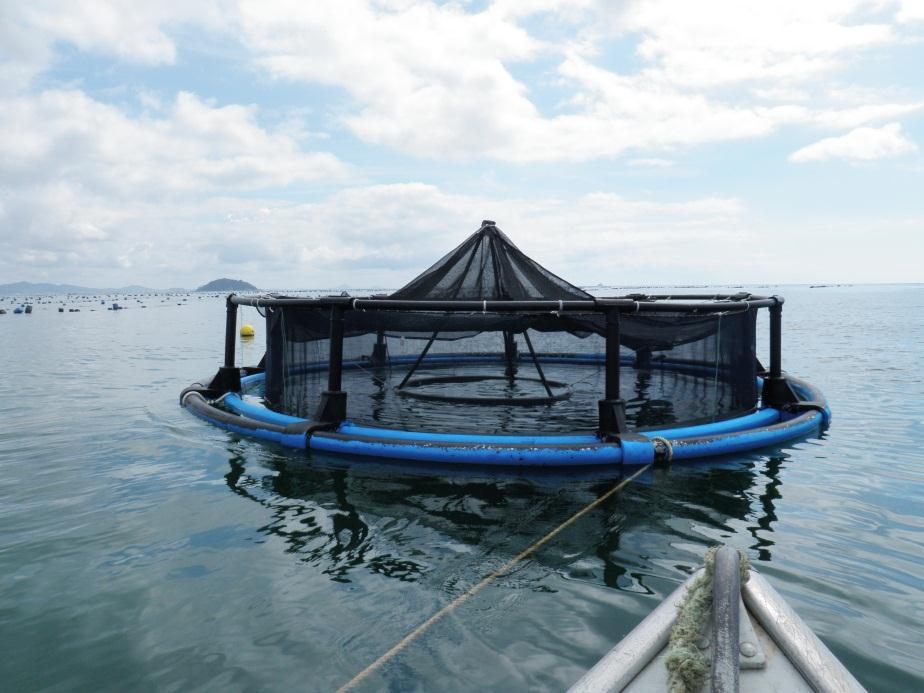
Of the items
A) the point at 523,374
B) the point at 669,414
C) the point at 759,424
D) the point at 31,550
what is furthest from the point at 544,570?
the point at 523,374

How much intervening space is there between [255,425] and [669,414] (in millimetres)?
7474

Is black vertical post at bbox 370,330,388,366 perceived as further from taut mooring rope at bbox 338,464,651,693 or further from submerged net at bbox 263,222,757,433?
taut mooring rope at bbox 338,464,651,693

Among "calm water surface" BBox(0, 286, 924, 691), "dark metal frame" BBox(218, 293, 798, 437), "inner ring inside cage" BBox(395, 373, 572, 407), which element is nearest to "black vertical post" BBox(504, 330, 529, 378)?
"inner ring inside cage" BBox(395, 373, 572, 407)

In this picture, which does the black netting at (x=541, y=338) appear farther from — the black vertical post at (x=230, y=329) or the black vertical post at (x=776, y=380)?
the black vertical post at (x=230, y=329)

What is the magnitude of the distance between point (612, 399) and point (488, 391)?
5.49m

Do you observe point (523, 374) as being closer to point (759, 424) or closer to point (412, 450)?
point (759, 424)

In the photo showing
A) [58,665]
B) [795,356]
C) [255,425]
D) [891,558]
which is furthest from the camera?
[795,356]

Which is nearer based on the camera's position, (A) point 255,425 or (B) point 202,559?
(B) point 202,559

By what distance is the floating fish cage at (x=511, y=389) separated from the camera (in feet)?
29.0

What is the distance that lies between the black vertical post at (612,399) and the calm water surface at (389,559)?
2.79 feet

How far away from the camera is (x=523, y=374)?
16859 mm

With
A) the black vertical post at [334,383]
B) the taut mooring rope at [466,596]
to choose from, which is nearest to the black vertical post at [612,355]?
the taut mooring rope at [466,596]

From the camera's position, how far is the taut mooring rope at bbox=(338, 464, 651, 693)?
4.08 meters

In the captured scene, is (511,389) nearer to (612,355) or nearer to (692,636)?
(612,355)
